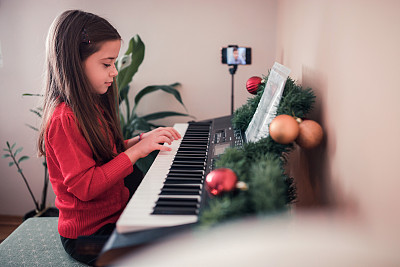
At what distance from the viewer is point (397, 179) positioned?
0.57 metres

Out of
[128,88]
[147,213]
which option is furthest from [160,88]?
[147,213]

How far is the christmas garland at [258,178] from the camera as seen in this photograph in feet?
2.20

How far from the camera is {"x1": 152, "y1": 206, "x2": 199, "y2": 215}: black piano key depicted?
2.54 ft

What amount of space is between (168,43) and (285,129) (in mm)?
1688

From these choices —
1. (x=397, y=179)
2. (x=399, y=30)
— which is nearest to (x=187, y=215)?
(x=397, y=179)

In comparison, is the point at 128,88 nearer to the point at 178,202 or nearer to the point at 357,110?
the point at 178,202

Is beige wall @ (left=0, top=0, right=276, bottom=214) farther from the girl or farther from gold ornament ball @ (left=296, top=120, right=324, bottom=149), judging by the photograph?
gold ornament ball @ (left=296, top=120, right=324, bottom=149)

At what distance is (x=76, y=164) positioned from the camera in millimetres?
1064

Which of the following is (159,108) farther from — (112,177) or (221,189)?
(221,189)

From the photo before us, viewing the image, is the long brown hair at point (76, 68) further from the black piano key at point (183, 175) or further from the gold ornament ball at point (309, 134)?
the gold ornament ball at point (309, 134)

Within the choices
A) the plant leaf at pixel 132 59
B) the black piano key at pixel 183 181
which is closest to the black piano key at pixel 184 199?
the black piano key at pixel 183 181

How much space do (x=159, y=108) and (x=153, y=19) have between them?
594mm

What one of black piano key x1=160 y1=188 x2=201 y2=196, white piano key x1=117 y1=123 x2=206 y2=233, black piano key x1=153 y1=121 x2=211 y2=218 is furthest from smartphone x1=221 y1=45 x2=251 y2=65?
black piano key x1=160 y1=188 x2=201 y2=196

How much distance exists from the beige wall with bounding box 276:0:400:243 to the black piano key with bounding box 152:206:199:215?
339 millimetres
